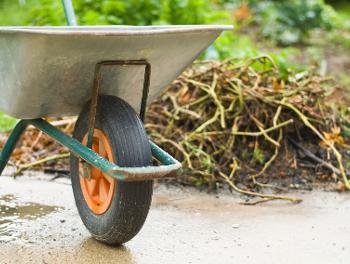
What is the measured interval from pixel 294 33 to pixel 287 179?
3.98 metres

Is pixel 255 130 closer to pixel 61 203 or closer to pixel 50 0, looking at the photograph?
pixel 61 203

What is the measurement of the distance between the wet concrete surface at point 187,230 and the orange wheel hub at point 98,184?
150 millimetres

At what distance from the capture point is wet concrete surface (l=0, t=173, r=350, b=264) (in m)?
2.46

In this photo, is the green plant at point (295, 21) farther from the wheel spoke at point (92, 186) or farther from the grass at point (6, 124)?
the wheel spoke at point (92, 186)

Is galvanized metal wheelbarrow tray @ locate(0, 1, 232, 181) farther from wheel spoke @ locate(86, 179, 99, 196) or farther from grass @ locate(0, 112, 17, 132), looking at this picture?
grass @ locate(0, 112, 17, 132)

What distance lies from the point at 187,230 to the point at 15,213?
0.74 m

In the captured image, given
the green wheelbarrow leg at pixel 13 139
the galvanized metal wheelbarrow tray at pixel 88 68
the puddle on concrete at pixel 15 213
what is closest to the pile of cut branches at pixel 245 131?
the puddle on concrete at pixel 15 213

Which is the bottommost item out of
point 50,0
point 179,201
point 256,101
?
point 179,201

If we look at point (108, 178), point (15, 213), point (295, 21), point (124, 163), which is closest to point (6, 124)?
point (15, 213)

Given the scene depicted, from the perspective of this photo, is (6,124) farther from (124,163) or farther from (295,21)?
(295,21)

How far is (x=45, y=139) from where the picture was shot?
3.99 metres

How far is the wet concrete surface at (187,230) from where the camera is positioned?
2459 mm

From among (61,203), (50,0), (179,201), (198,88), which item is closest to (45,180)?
(61,203)

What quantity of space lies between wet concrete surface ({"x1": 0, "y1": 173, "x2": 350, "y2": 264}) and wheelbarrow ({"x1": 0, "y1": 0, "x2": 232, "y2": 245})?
125 mm
